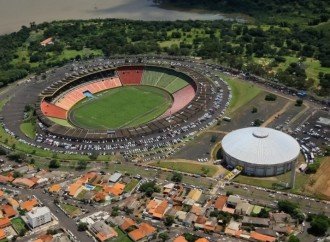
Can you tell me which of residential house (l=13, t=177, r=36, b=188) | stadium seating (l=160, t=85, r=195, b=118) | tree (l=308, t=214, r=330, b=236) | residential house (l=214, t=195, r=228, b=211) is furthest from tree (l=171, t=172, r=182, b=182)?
stadium seating (l=160, t=85, r=195, b=118)

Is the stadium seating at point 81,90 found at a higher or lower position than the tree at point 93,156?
higher

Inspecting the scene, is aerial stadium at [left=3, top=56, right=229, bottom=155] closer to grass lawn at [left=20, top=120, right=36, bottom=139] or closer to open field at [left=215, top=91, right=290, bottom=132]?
grass lawn at [left=20, top=120, right=36, bottom=139]

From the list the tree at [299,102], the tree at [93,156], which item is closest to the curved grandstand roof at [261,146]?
the tree at [299,102]

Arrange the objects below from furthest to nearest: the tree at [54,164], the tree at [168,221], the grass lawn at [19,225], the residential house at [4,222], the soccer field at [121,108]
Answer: the soccer field at [121,108], the tree at [54,164], the residential house at [4,222], the grass lawn at [19,225], the tree at [168,221]

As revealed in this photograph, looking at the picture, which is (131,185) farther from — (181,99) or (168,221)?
(181,99)

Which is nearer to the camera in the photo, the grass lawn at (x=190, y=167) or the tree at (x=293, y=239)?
the tree at (x=293, y=239)

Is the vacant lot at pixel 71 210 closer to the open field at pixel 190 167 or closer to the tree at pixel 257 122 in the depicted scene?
the open field at pixel 190 167
